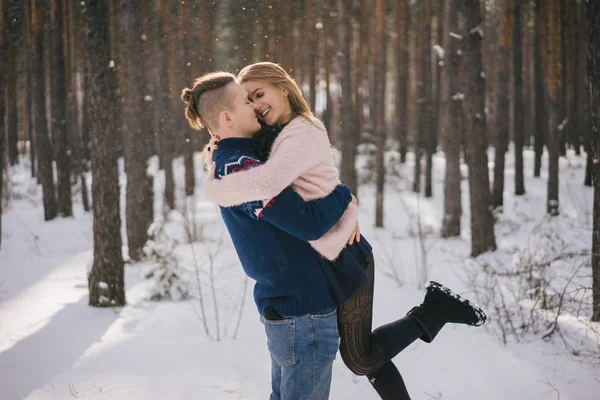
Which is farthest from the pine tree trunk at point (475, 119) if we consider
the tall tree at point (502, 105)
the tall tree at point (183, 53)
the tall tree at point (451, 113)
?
the tall tree at point (183, 53)

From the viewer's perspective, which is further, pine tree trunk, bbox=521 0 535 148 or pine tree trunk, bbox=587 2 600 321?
pine tree trunk, bbox=521 0 535 148

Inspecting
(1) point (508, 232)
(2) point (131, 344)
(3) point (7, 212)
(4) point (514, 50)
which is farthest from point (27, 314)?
(4) point (514, 50)

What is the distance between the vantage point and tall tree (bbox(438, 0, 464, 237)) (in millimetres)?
10227

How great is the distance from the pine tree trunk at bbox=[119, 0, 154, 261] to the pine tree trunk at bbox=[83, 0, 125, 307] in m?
3.18

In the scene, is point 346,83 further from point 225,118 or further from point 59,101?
point 225,118

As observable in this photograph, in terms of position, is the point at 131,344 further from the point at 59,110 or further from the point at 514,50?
the point at 514,50

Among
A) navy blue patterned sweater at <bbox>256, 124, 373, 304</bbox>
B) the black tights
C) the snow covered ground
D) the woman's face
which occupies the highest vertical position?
the woman's face

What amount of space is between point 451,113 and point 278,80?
9185 mm

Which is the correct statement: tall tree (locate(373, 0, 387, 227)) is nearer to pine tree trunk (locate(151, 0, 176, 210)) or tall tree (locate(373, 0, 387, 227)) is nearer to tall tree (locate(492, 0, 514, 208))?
tall tree (locate(492, 0, 514, 208))

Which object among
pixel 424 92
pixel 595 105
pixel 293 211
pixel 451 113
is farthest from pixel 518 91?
pixel 293 211

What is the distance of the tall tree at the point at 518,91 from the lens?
Answer: 46.5 feet

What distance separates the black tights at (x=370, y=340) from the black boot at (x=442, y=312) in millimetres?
63

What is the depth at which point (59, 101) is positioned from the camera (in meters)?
14.6

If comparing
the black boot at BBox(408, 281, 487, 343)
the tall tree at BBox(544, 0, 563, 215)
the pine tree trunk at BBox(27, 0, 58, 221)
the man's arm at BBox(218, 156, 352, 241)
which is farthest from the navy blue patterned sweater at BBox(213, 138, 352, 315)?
the pine tree trunk at BBox(27, 0, 58, 221)
